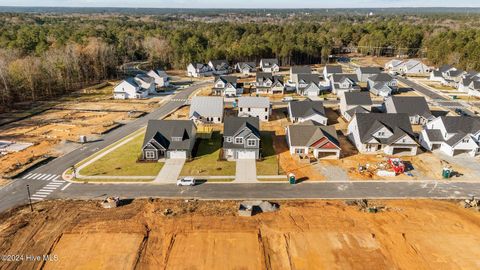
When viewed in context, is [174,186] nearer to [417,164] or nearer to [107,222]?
[107,222]

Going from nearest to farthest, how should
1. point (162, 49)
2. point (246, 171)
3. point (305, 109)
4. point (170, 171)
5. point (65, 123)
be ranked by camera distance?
point (246, 171) < point (170, 171) < point (305, 109) < point (65, 123) < point (162, 49)

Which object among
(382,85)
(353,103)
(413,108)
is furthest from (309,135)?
(382,85)

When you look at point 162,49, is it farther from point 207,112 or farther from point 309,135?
point 309,135

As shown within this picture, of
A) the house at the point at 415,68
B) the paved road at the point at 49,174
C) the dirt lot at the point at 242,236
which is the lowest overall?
the dirt lot at the point at 242,236

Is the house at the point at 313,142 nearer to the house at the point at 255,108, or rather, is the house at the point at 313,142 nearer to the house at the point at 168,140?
the house at the point at 255,108

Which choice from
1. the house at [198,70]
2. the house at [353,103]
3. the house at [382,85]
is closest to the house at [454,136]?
the house at [353,103]
